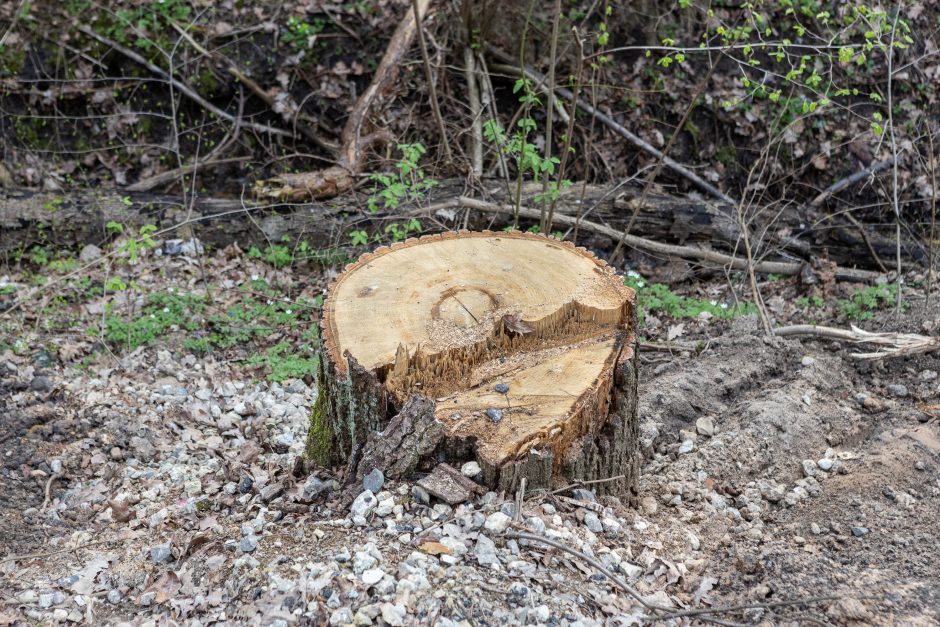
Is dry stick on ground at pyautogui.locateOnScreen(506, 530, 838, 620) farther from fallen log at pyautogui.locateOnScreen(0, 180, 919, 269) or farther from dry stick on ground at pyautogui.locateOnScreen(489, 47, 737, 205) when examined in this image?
dry stick on ground at pyautogui.locateOnScreen(489, 47, 737, 205)

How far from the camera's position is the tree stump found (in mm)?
2750

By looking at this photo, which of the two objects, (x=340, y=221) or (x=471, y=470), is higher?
(x=340, y=221)

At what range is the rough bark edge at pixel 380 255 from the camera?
2.98 meters

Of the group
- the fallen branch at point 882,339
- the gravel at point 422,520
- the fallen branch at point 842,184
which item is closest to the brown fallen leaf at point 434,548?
the gravel at point 422,520

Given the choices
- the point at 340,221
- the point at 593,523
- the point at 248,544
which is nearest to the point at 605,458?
the point at 593,523

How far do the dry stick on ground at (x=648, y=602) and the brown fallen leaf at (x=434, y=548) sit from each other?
212 mm

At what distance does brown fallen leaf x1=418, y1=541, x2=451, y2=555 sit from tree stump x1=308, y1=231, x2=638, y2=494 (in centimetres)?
29

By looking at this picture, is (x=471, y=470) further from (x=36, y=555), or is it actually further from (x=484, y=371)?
(x=36, y=555)

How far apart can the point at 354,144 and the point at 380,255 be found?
328cm

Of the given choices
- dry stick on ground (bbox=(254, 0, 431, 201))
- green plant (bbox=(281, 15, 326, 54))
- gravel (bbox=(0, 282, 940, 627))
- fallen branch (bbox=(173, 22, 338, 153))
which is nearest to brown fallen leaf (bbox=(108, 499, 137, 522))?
gravel (bbox=(0, 282, 940, 627))

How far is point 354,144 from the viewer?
6555 millimetres

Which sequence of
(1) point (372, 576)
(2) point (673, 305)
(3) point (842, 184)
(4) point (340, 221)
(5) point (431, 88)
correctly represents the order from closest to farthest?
(1) point (372, 576) < (5) point (431, 88) < (2) point (673, 305) < (4) point (340, 221) < (3) point (842, 184)

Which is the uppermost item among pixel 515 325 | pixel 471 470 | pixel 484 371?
pixel 515 325

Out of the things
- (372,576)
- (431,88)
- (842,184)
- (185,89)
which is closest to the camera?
(372,576)
